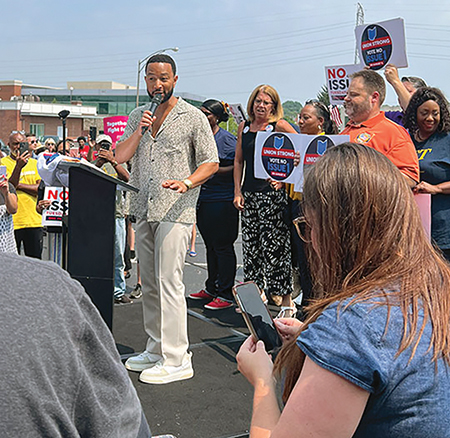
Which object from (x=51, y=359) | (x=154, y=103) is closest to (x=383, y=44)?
(x=154, y=103)

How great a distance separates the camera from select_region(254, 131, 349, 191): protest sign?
4934 mm

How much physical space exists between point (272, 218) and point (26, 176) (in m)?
3.08

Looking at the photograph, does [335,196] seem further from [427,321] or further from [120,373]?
[120,373]

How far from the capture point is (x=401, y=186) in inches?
62.7

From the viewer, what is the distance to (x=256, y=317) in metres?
1.96

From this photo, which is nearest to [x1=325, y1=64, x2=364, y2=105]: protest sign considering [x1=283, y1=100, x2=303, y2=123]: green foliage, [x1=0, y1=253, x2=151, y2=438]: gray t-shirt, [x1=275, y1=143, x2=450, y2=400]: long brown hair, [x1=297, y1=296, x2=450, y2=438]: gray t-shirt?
[x1=283, y1=100, x2=303, y2=123]: green foliage

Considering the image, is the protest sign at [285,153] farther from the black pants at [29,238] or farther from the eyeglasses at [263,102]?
the black pants at [29,238]

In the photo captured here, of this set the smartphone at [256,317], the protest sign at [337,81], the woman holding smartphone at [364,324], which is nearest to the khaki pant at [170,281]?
the smartphone at [256,317]

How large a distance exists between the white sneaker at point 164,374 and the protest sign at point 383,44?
12.4ft

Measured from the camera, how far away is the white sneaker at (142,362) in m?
4.31

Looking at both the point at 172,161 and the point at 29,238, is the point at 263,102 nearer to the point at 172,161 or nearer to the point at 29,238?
the point at 172,161

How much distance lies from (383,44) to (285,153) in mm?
1889

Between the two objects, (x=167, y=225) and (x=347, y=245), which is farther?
(x=167, y=225)

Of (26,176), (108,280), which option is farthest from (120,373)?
Result: (26,176)
